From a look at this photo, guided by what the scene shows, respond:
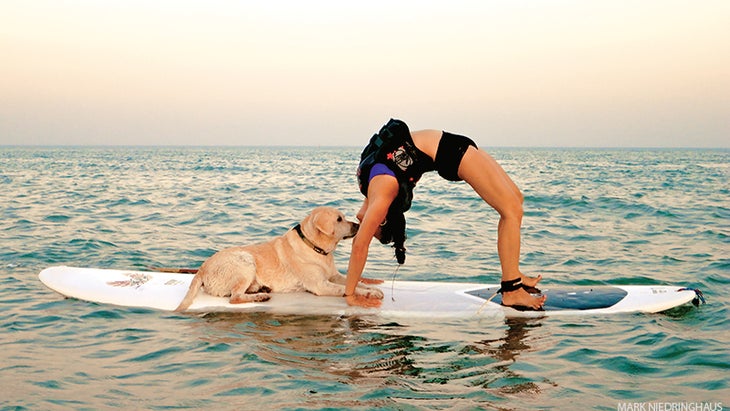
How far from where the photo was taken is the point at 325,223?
7086 mm

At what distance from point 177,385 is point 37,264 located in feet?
20.0

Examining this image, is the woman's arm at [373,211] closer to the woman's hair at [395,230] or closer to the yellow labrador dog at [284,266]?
the woman's hair at [395,230]

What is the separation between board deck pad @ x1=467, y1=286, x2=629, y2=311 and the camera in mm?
6934

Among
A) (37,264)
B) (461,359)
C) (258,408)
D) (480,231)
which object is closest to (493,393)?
(461,359)

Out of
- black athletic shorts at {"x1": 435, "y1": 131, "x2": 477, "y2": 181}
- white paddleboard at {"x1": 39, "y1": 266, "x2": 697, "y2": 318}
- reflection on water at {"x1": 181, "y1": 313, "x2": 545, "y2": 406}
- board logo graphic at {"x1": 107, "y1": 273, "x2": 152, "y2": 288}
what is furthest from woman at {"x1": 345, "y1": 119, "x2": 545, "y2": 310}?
board logo graphic at {"x1": 107, "y1": 273, "x2": 152, "y2": 288}

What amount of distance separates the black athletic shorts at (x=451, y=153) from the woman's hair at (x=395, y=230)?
2.18 ft

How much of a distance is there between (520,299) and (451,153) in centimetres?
172

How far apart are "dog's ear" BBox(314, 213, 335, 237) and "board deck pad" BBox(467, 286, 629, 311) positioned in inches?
70.8

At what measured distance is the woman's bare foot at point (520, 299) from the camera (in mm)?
6797

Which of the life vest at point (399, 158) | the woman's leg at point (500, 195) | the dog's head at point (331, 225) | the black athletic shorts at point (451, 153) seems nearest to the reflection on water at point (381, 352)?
the woman's leg at point (500, 195)

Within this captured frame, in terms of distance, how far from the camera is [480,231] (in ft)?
46.5

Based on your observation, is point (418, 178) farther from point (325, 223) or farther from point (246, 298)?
point (246, 298)

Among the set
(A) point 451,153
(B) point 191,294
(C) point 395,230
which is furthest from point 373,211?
(B) point 191,294

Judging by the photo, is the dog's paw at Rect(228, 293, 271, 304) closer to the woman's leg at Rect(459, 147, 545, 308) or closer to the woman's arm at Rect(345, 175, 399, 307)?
the woman's arm at Rect(345, 175, 399, 307)
